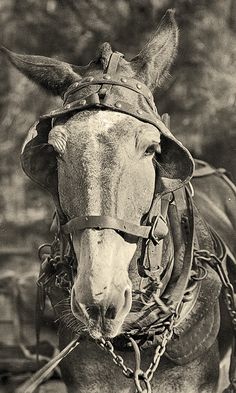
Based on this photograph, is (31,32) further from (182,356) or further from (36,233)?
(182,356)

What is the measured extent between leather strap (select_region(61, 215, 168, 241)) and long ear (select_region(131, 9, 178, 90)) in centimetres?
38

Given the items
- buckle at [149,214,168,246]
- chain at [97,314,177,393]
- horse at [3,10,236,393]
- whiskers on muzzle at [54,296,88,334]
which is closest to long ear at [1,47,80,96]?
horse at [3,10,236,393]

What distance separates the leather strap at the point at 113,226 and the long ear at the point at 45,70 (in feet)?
1.39

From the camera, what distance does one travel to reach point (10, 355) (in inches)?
119

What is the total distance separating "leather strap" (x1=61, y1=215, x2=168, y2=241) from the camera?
1409mm

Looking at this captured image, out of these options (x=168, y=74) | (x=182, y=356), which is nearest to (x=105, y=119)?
(x=168, y=74)

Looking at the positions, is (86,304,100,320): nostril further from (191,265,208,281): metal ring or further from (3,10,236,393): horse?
(191,265,208,281): metal ring

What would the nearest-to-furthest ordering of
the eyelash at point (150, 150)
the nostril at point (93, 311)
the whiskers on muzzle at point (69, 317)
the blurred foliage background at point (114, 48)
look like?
the nostril at point (93, 311) → the eyelash at point (150, 150) → the whiskers on muzzle at point (69, 317) → the blurred foliage background at point (114, 48)

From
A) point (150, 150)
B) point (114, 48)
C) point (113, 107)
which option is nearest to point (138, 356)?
point (150, 150)

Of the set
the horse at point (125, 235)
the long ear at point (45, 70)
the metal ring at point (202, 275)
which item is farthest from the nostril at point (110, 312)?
the long ear at point (45, 70)

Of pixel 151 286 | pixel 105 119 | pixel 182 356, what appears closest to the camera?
pixel 105 119

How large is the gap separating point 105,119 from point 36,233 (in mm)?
1688

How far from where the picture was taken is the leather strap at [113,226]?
141cm

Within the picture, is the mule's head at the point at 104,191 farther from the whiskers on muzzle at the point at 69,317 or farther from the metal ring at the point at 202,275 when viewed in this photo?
the metal ring at the point at 202,275
